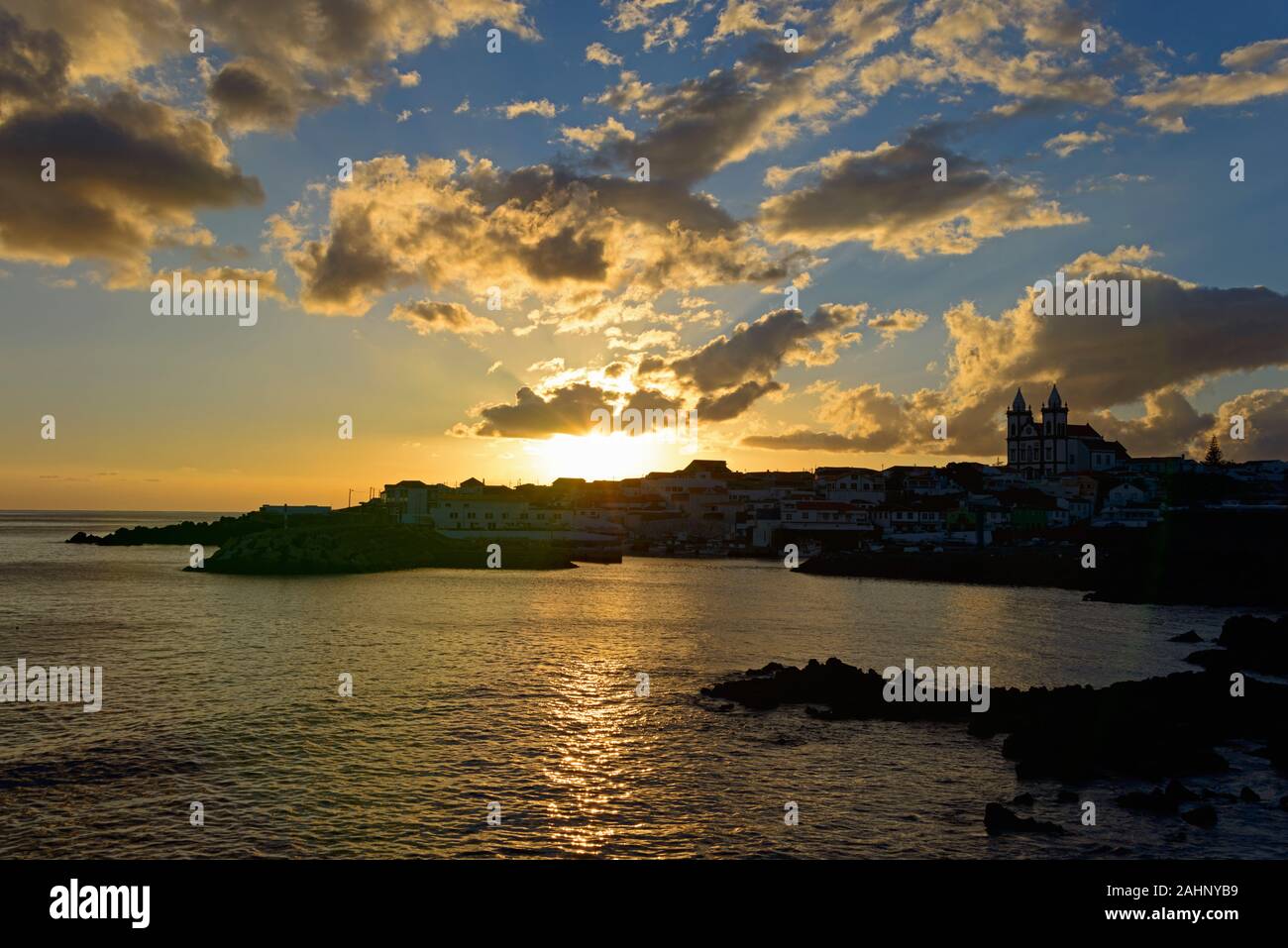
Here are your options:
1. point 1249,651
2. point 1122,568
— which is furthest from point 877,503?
point 1249,651

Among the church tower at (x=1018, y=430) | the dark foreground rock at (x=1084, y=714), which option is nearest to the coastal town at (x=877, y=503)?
the church tower at (x=1018, y=430)

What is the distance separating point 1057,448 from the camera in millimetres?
176375

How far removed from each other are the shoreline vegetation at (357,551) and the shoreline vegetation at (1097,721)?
72.7 metres

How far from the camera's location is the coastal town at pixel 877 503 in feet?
431

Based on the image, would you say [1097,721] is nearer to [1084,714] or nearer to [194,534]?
[1084,714]

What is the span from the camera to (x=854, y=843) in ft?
58.5

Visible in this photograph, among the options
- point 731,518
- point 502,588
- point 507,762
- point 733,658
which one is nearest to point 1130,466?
point 731,518

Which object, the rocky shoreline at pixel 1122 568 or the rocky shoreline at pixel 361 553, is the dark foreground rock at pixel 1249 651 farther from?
the rocky shoreline at pixel 361 553

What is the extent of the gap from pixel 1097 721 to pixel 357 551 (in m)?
90.9

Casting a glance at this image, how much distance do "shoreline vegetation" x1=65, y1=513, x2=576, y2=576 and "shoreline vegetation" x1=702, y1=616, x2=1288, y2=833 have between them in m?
72.7

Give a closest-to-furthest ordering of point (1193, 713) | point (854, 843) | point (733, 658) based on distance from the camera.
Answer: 1. point (854, 843)
2. point (1193, 713)
3. point (733, 658)
